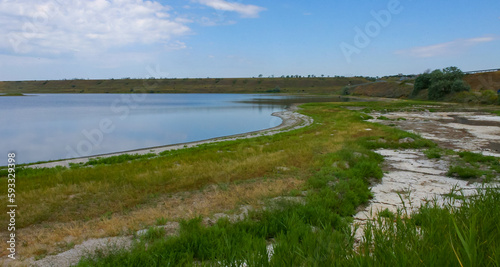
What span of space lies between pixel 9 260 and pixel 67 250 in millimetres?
743

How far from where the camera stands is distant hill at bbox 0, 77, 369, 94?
517ft

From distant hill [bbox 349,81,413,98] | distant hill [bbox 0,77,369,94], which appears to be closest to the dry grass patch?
distant hill [bbox 349,81,413,98]

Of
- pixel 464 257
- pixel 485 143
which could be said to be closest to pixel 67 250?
pixel 464 257

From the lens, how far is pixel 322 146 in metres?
12.8

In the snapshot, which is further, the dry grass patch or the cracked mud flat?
the cracked mud flat

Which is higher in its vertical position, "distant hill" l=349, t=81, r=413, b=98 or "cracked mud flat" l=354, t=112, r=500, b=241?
"distant hill" l=349, t=81, r=413, b=98

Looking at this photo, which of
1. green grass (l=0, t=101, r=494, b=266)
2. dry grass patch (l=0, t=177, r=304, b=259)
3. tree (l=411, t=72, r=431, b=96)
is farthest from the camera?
tree (l=411, t=72, r=431, b=96)

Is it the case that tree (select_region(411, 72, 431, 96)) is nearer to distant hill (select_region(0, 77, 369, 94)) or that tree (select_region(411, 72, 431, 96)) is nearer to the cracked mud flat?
the cracked mud flat

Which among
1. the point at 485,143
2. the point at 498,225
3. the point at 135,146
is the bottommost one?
the point at 135,146

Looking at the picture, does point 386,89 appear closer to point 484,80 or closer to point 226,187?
point 484,80

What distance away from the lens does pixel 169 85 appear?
17200cm

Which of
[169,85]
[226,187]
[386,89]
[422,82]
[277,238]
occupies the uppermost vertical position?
[169,85]

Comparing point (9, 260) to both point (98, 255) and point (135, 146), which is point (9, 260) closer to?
point (98, 255)

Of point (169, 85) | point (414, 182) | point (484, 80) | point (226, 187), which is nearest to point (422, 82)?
point (484, 80)
